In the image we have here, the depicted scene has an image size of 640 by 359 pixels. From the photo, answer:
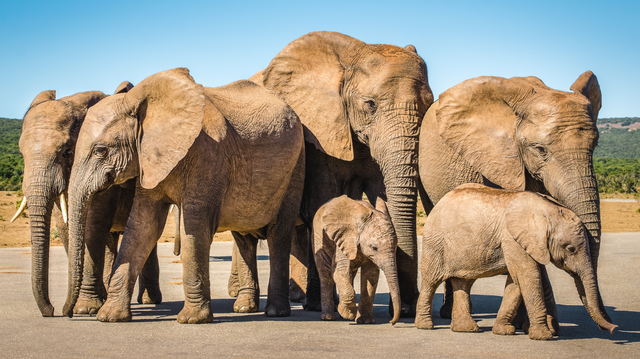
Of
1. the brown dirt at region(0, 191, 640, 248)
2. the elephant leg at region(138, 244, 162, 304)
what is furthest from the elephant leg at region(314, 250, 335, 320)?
the brown dirt at region(0, 191, 640, 248)

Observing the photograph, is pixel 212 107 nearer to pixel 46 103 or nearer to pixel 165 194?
pixel 165 194

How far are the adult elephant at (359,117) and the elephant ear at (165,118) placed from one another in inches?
77.2

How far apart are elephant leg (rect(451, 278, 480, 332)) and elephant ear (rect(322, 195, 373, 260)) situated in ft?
3.54

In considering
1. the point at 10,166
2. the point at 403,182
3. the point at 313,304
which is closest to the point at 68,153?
the point at 313,304

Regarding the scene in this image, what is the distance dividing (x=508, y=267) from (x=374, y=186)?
113 inches

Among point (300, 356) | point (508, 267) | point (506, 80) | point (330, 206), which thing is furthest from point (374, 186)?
point (300, 356)

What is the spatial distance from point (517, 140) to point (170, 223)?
2183 cm

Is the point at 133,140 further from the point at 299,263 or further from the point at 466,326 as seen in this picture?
the point at 466,326

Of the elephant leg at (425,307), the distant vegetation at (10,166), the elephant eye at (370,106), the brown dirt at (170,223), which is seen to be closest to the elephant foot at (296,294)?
the elephant eye at (370,106)

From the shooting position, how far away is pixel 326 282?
7531mm

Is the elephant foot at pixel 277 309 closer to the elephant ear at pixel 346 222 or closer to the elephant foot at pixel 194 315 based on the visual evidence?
the elephant foot at pixel 194 315

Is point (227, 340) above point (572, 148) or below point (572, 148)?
below

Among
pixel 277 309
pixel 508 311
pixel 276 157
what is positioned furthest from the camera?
pixel 276 157

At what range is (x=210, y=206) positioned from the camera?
7238 millimetres
